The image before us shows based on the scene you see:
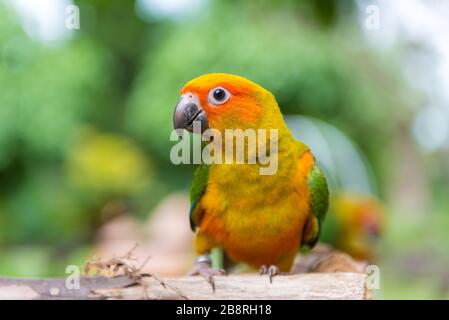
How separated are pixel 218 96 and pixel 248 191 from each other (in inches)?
9.4

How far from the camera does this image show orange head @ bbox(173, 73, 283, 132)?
42.9 inches

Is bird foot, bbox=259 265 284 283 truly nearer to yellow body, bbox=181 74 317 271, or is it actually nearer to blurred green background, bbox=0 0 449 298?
yellow body, bbox=181 74 317 271

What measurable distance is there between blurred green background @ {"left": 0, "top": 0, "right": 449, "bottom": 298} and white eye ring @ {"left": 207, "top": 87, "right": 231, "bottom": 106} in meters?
1.92

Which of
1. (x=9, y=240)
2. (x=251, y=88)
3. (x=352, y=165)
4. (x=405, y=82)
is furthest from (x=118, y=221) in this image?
(x=251, y=88)

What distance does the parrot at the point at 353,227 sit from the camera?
86.4 inches

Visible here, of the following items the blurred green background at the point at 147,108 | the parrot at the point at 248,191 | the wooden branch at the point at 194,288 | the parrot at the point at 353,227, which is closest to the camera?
the wooden branch at the point at 194,288

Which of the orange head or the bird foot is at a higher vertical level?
→ the orange head

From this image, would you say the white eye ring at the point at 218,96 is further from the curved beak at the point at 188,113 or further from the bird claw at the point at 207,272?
the bird claw at the point at 207,272

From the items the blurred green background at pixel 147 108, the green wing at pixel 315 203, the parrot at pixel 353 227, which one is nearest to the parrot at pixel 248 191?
the green wing at pixel 315 203

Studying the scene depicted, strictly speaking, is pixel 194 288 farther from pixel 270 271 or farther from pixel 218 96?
pixel 218 96

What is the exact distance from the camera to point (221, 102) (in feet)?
3.64

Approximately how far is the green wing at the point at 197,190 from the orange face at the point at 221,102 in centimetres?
17

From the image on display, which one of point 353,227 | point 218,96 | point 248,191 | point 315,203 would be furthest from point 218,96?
point 353,227

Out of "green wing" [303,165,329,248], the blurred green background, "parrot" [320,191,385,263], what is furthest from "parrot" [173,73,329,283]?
the blurred green background
